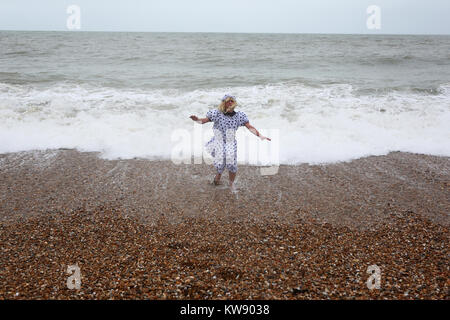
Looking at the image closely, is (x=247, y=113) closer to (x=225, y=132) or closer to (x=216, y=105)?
(x=216, y=105)

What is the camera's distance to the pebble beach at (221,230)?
3020mm

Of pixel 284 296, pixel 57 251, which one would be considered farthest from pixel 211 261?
pixel 57 251

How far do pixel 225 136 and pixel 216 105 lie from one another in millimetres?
5771

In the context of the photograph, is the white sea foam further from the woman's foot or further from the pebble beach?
the woman's foot

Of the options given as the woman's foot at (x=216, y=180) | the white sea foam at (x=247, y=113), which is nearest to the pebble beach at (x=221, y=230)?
the woman's foot at (x=216, y=180)

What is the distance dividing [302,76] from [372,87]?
3.80m

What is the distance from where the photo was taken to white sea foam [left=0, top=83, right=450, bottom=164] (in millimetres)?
6945

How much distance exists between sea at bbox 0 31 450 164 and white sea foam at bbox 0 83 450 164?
3 centimetres

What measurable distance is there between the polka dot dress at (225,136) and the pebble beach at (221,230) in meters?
0.52

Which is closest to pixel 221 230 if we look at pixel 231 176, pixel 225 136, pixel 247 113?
pixel 231 176

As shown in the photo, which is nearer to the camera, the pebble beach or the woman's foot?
the pebble beach

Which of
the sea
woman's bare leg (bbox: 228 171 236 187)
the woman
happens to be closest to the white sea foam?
the sea

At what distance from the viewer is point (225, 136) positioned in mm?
5059

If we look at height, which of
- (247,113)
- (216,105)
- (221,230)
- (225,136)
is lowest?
(221,230)
